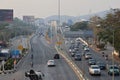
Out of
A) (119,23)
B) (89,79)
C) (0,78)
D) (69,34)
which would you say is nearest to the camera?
(89,79)

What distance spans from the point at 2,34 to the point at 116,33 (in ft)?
239

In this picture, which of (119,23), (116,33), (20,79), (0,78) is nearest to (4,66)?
(0,78)

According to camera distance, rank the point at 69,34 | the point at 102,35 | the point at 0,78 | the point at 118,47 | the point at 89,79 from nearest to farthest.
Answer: the point at 89,79 < the point at 0,78 < the point at 118,47 < the point at 102,35 < the point at 69,34

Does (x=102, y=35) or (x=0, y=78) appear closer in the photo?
(x=0, y=78)

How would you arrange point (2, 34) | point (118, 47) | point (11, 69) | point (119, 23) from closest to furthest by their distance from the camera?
1. point (11, 69)
2. point (118, 47)
3. point (119, 23)
4. point (2, 34)

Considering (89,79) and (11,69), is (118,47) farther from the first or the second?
(89,79)

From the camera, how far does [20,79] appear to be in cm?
4228

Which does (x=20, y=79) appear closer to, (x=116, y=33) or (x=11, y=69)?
(x=11, y=69)

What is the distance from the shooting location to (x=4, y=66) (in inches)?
2213

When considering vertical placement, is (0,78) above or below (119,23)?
below

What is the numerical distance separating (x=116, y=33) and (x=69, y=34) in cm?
8997

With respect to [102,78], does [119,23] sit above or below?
above

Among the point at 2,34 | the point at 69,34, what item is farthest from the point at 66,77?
the point at 69,34

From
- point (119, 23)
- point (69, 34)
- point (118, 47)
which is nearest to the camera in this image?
point (118, 47)
